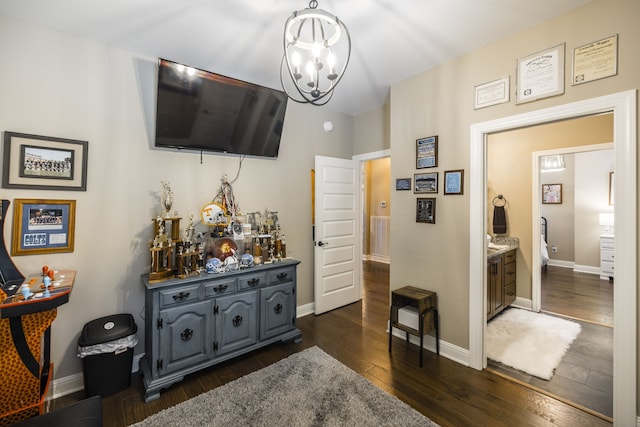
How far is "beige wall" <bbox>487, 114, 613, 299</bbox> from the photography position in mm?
3580

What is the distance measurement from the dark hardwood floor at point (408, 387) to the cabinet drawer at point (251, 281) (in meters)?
0.69

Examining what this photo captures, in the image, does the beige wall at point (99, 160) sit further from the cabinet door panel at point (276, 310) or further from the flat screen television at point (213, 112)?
the cabinet door panel at point (276, 310)

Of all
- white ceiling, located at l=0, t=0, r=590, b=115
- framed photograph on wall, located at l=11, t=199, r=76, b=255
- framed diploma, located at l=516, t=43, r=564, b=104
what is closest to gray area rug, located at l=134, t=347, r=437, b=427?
framed photograph on wall, located at l=11, t=199, r=76, b=255

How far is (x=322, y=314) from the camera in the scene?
3668 mm

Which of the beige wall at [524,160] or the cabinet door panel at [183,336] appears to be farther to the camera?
the beige wall at [524,160]

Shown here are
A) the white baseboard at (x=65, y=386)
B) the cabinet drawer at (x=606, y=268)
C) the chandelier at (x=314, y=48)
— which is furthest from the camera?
the cabinet drawer at (x=606, y=268)

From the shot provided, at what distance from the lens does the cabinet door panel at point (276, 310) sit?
272 centimetres

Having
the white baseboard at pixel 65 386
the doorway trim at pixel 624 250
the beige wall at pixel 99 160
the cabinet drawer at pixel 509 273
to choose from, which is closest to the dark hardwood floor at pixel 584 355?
the doorway trim at pixel 624 250

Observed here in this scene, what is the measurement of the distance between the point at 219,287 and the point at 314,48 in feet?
6.62

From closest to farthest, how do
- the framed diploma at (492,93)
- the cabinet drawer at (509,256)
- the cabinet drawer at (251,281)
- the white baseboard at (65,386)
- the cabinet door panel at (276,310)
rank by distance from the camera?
the white baseboard at (65,386) < the framed diploma at (492,93) < the cabinet drawer at (251,281) < the cabinet door panel at (276,310) < the cabinet drawer at (509,256)

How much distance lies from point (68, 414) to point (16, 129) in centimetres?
204

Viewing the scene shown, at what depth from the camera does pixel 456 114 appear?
103 inches

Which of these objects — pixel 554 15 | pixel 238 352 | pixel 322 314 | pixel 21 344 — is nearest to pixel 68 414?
pixel 21 344

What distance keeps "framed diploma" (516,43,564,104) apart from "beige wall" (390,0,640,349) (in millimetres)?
44
